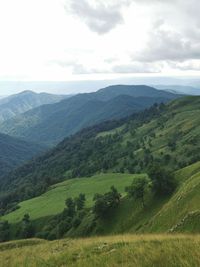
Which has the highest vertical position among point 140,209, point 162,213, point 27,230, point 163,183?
point 162,213

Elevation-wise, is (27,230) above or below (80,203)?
below

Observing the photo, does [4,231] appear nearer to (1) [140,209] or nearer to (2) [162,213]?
(1) [140,209]

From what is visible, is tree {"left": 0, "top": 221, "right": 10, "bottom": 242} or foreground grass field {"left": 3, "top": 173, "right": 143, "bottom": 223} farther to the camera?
foreground grass field {"left": 3, "top": 173, "right": 143, "bottom": 223}

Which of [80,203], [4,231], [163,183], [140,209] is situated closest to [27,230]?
[4,231]

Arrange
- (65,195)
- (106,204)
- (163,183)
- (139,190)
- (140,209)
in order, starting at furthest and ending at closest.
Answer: (65,195)
(106,204)
(139,190)
(163,183)
(140,209)

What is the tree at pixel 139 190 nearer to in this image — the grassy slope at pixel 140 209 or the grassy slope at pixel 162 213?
the grassy slope at pixel 162 213

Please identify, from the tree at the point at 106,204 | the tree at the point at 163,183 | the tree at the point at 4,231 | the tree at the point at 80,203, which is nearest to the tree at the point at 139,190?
the tree at the point at 163,183

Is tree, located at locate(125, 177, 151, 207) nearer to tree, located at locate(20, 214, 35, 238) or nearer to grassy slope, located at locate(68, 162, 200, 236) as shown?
grassy slope, located at locate(68, 162, 200, 236)

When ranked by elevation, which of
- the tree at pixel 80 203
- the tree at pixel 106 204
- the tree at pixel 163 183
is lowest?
the tree at pixel 80 203

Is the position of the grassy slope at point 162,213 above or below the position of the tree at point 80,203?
above

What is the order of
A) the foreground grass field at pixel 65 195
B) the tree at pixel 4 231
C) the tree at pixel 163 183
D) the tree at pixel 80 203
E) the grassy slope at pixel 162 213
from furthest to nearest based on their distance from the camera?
the foreground grass field at pixel 65 195
the tree at pixel 4 231
the tree at pixel 80 203
the tree at pixel 163 183
the grassy slope at pixel 162 213

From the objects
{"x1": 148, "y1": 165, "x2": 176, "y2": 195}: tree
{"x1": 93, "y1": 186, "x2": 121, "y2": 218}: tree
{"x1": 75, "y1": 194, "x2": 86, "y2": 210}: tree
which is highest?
{"x1": 148, "y1": 165, "x2": 176, "y2": 195}: tree

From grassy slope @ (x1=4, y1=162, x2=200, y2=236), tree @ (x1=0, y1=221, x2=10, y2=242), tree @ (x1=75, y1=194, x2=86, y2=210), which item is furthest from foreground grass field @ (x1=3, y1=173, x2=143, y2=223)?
tree @ (x1=0, y1=221, x2=10, y2=242)
